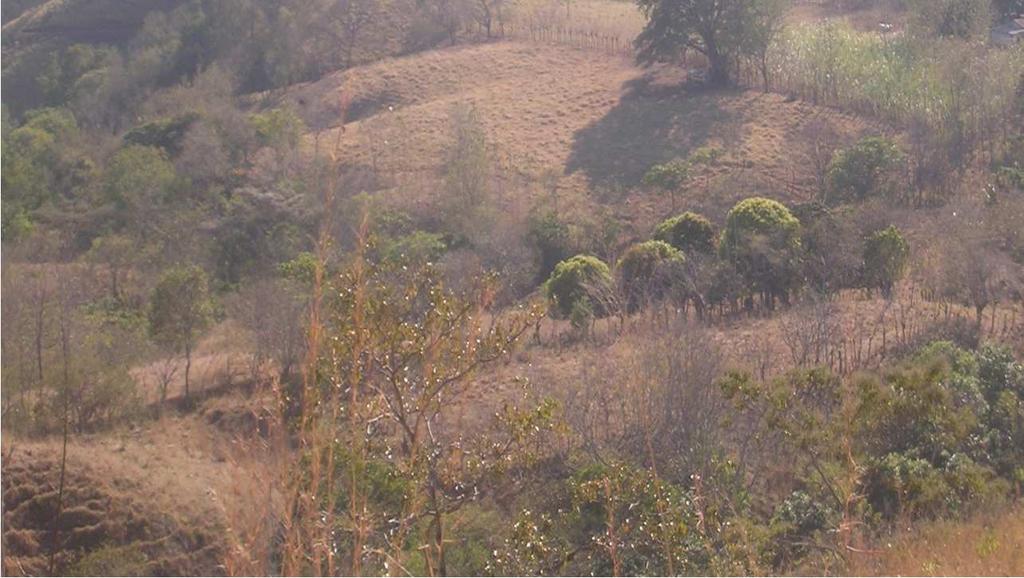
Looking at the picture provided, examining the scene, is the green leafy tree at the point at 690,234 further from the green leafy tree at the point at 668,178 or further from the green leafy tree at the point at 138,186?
the green leafy tree at the point at 138,186

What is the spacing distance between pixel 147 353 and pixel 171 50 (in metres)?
24.9

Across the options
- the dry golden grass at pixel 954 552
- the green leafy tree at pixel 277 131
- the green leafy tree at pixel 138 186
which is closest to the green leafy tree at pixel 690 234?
the green leafy tree at pixel 138 186

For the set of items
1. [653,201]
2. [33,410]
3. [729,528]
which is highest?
[729,528]

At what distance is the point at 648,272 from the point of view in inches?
620

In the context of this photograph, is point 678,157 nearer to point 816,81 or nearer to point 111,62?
point 816,81

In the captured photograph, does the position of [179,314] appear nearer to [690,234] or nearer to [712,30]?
[690,234]

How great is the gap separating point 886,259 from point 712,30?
14.3m

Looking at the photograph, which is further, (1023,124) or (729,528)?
(1023,124)

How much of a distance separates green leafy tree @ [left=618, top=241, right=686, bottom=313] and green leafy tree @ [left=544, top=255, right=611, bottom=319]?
1.20ft

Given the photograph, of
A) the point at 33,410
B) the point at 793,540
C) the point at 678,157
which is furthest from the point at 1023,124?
the point at 33,410

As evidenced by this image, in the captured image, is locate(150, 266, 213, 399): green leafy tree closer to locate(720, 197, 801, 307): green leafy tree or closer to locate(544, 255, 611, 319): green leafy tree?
locate(544, 255, 611, 319): green leafy tree

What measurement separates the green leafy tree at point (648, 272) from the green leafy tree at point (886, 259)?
253 cm

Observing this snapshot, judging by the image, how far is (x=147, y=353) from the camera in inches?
543

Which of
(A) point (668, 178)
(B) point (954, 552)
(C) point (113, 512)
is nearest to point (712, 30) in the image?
(A) point (668, 178)
